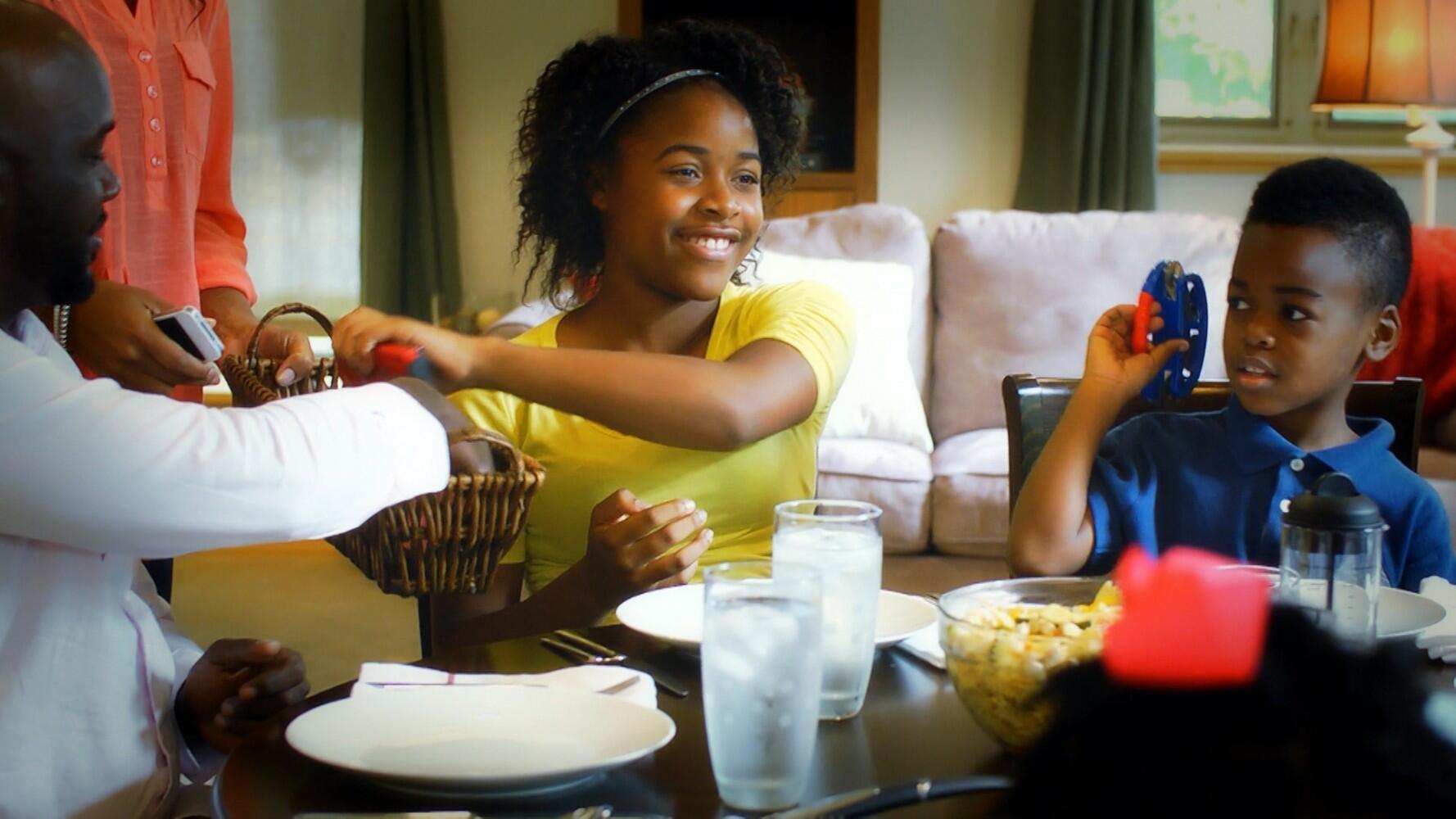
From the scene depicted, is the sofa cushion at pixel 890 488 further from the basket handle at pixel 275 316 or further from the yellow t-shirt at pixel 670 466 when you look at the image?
the basket handle at pixel 275 316

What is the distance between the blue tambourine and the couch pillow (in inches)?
62.6

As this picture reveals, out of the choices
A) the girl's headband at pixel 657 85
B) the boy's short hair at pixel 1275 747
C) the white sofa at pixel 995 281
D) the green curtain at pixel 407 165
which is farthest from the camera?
the green curtain at pixel 407 165

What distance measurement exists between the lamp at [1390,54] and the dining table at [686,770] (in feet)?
10.3

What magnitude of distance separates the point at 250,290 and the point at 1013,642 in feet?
4.75

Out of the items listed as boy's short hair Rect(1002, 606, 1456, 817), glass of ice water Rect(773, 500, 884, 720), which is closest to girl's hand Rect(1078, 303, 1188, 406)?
glass of ice water Rect(773, 500, 884, 720)

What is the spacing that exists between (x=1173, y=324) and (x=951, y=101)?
11.6ft

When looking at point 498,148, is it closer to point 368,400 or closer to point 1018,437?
point 1018,437

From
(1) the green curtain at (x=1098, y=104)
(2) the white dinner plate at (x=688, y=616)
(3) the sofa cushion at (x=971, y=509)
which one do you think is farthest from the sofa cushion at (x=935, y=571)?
Result: (1) the green curtain at (x=1098, y=104)

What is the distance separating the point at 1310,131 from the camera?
16.1 feet

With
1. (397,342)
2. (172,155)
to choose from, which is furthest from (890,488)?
(397,342)

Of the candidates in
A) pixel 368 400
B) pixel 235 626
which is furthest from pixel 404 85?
pixel 368 400

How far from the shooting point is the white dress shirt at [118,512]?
85 centimetres

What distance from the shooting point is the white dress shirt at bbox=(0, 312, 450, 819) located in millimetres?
849

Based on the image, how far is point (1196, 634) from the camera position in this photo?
35cm
